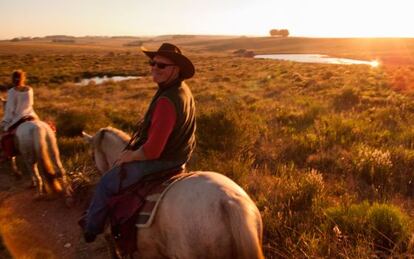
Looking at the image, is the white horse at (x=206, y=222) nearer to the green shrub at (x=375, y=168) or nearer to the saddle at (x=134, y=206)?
the saddle at (x=134, y=206)

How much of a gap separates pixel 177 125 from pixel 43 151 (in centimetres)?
449

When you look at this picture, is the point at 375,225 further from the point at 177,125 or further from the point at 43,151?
the point at 43,151

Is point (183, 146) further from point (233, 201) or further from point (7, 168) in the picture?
point (7, 168)

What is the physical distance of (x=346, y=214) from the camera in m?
5.39

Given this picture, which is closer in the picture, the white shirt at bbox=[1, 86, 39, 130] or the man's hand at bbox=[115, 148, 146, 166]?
Answer: the man's hand at bbox=[115, 148, 146, 166]

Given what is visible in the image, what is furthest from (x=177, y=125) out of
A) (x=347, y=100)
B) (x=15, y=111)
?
(x=347, y=100)

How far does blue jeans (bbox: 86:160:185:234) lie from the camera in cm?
395

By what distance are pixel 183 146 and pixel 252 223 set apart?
47.3 inches

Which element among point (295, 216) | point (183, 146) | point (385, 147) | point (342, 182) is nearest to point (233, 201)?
point (183, 146)

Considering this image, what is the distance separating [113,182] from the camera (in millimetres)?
3988

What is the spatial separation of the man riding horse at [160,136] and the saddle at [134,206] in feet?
0.25

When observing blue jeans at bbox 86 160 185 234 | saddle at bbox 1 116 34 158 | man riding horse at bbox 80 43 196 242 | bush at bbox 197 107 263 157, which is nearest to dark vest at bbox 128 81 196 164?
man riding horse at bbox 80 43 196 242

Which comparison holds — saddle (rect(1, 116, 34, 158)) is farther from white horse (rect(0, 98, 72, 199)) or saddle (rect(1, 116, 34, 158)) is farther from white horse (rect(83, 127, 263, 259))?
white horse (rect(83, 127, 263, 259))

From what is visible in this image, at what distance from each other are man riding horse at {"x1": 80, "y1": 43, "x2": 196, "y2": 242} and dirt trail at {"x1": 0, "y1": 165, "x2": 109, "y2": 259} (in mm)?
1842
